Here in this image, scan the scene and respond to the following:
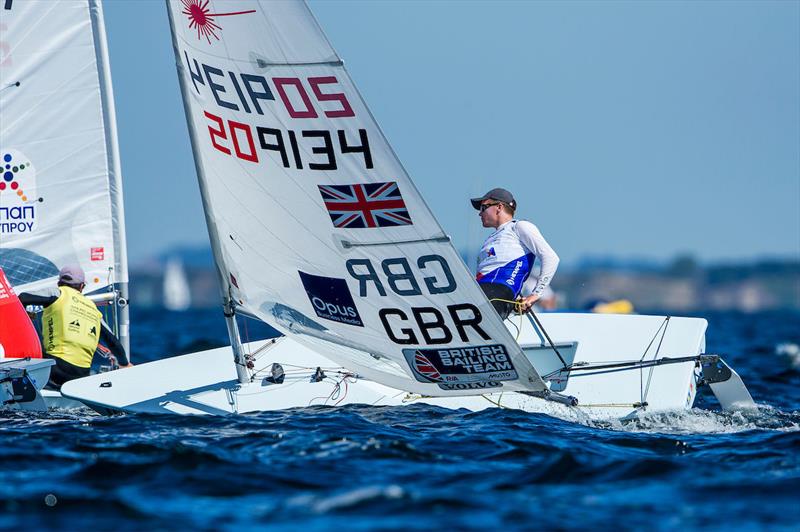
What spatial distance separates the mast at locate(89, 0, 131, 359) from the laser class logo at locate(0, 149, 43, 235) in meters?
0.68

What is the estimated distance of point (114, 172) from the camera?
10031mm

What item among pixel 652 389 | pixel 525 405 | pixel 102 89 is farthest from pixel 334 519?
pixel 102 89

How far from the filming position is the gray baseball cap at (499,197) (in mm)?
7648

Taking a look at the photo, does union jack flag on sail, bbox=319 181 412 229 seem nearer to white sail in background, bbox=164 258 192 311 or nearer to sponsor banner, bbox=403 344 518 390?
sponsor banner, bbox=403 344 518 390

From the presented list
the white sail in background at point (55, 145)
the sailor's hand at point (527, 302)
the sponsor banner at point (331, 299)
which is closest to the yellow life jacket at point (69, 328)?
the white sail in background at point (55, 145)

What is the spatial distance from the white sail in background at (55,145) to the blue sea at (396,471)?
2747 millimetres

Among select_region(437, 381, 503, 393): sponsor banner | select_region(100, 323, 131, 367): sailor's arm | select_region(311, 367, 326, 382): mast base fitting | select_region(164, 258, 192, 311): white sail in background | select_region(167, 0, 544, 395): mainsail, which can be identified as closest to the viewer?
select_region(167, 0, 544, 395): mainsail

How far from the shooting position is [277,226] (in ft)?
22.5

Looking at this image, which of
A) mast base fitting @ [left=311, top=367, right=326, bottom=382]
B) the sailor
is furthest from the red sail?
the sailor

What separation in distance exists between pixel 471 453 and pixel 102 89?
5.82 m

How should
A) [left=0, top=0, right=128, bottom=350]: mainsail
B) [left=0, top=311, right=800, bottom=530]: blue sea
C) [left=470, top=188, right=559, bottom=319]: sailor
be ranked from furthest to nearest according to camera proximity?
[left=0, top=0, right=128, bottom=350]: mainsail → [left=470, top=188, right=559, bottom=319]: sailor → [left=0, top=311, right=800, bottom=530]: blue sea

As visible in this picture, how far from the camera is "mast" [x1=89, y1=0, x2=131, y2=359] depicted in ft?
32.2

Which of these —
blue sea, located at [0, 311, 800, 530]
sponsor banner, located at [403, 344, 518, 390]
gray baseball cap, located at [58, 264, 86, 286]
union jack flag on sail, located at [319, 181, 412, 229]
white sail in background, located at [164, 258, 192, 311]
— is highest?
white sail in background, located at [164, 258, 192, 311]

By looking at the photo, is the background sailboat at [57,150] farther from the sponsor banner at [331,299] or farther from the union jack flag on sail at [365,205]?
the union jack flag on sail at [365,205]
